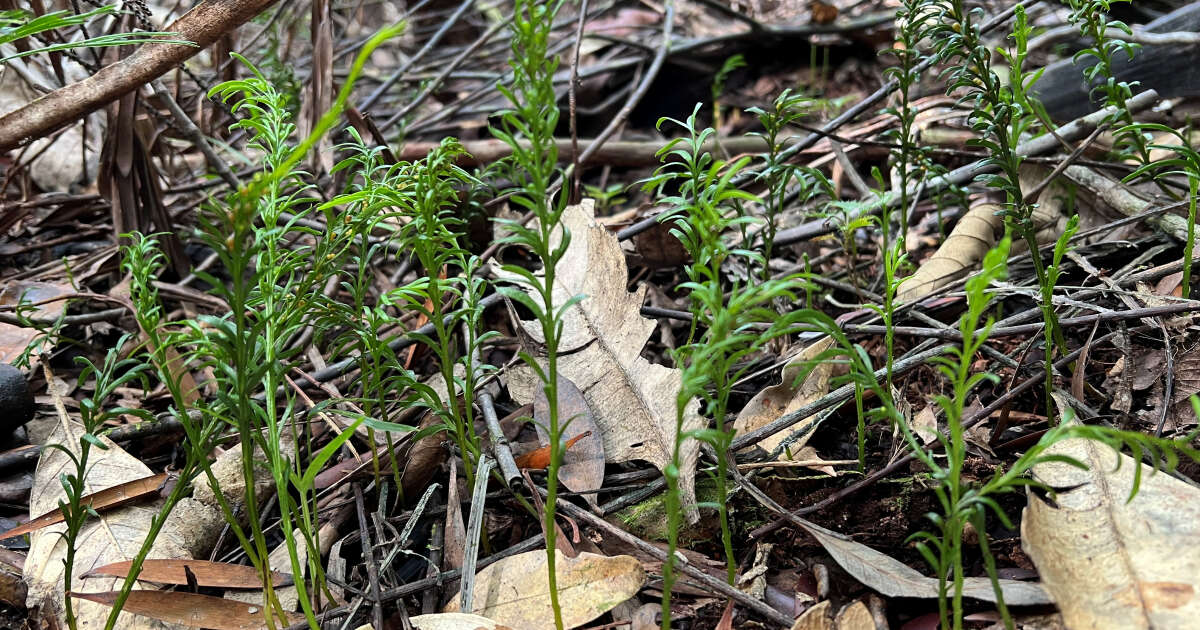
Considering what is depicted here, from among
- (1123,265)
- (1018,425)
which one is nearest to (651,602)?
(1018,425)

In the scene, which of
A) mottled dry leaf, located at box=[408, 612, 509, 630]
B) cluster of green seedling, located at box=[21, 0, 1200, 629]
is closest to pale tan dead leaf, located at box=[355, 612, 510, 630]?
mottled dry leaf, located at box=[408, 612, 509, 630]

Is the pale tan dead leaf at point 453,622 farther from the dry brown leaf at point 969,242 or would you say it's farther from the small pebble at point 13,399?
the dry brown leaf at point 969,242

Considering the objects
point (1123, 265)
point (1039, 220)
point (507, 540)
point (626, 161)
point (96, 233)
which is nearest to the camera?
point (507, 540)

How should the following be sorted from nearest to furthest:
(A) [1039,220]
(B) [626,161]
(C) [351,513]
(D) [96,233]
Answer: (C) [351,513]
(A) [1039,220]
(D) [96,233]
(B) [626,161]

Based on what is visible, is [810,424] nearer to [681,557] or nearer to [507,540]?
[681,557]

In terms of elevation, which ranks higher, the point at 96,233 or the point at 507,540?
the point at 96,233
